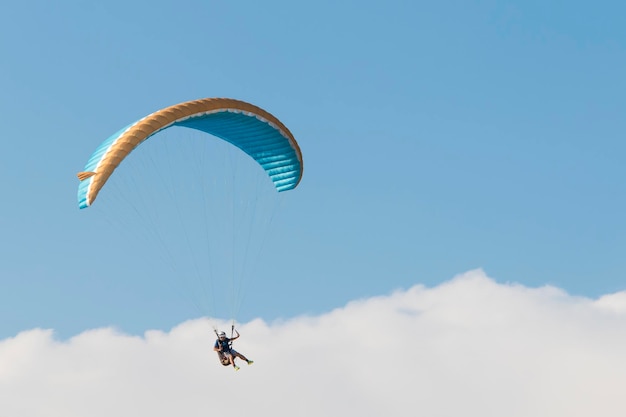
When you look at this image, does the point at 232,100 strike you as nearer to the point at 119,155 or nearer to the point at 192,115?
the point at 192,115

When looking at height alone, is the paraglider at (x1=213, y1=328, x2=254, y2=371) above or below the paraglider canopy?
below

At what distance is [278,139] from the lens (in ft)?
145

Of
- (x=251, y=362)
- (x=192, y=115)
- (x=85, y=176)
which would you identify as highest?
(x=192, y=115)

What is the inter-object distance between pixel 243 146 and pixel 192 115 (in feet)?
14.2

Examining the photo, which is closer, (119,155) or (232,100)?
(119,155)

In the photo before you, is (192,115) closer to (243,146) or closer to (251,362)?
(243,146)

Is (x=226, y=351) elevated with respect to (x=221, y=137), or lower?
lower

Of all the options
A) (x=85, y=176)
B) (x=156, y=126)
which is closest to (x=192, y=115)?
(x=156, y=126)

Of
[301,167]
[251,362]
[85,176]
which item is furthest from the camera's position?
[301,167]

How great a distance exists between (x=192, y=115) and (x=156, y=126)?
4.55 ft

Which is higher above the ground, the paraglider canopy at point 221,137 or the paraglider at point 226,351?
the paraglider canopy at point 221,137

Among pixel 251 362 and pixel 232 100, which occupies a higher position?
pixel 232 100

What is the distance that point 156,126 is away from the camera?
40062 mm

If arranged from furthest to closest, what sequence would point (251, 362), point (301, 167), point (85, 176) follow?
point (301, 167) → point (251, 362) → point (85, 176)
